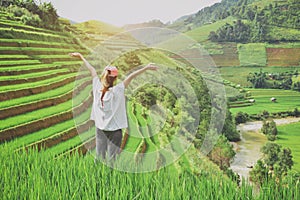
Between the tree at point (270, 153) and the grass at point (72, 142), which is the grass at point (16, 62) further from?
the tree at point (270, 153)

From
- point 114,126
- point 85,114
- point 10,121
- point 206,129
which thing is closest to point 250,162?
point 206,129

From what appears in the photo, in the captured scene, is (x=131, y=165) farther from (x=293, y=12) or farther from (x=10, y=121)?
(x=293, y=12)

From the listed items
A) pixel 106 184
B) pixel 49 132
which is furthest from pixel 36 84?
pixel 106 184

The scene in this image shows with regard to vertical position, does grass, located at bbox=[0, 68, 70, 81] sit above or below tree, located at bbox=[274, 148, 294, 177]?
above

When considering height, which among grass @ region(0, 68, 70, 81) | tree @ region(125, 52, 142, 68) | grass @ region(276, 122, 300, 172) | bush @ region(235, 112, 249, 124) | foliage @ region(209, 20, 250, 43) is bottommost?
grass @ region(276, 122, 300, 172)

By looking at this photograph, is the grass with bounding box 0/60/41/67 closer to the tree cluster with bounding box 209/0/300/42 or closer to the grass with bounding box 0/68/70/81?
the grass with bounding box 0/68/70/81

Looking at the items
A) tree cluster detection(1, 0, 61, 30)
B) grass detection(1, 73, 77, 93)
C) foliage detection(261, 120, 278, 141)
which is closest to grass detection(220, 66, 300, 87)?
foliage detection(261, 120, 278, 141)

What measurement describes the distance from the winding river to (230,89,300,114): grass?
0.31 ft

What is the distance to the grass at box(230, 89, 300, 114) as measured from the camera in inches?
148

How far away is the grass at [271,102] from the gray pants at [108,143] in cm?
91

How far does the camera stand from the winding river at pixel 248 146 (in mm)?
3635

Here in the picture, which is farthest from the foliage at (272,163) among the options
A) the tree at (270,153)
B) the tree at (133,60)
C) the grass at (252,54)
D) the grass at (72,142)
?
the grass at (72,142)

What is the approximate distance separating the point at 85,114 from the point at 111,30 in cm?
75

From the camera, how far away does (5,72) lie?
163 inches
